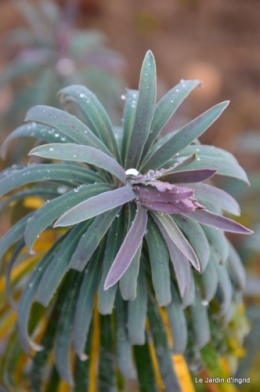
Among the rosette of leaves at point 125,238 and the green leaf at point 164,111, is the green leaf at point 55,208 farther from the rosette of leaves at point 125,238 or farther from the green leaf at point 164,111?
the green leaf at point 164,111

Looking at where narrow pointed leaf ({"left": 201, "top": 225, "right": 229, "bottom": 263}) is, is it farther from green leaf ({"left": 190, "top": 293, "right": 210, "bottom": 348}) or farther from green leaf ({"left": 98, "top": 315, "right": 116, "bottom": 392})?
green leaf ({"left": 98, "top": 315, "right": 116, "bottom": 392})

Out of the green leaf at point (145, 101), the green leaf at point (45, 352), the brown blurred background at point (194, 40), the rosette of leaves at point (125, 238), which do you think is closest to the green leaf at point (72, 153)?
the rosette of leaves at point (125, 238)

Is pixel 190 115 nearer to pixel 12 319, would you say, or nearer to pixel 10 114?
pixel 10 114

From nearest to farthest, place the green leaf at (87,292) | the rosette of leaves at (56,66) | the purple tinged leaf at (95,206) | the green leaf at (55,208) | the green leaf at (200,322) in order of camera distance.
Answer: the purple tinged leaf at (95,206), the green leaf at (55,208), the green leaf at (87,292), the green leaf at (200,322), the rosette of leaves at (56,66)

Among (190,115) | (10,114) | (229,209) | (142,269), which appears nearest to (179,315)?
(142,269)

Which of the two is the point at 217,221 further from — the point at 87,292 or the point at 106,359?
the point at 106,359

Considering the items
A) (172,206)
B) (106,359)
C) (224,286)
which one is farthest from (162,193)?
(106,359)
